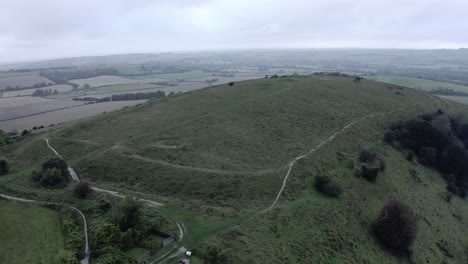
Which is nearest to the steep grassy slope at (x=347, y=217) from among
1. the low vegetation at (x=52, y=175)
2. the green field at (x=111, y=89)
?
the low vegetation at (x=52, y=175)

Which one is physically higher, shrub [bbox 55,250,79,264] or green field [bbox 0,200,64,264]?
shrub [bbox 55,250,79,264]

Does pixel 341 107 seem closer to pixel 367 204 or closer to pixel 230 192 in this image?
pixel 367 204

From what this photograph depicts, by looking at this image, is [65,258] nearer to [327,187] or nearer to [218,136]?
[327,187]

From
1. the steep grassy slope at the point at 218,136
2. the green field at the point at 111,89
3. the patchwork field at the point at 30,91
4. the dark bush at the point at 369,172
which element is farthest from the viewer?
Answer: the patchwork field at the point at 30,91

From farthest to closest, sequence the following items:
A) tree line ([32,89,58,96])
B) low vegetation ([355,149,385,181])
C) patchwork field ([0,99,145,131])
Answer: tree line ([32,89,58,96]) → patchwork field ([0,99,145,131]) → low vegetation ([355,149,385,181])

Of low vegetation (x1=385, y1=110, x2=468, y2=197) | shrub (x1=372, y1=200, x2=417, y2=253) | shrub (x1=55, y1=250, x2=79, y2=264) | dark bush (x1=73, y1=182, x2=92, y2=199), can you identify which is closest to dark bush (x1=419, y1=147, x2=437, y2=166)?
low vegetation (x1=385, y1=110, x2=468, y2=197)

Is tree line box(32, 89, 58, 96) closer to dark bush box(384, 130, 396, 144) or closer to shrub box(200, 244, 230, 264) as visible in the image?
dark bush box(384, 130, 396, 144)

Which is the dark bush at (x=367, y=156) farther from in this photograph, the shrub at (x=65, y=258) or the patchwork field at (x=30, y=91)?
the patchwork field at (x=30, y=91)
